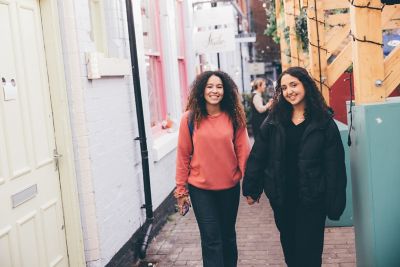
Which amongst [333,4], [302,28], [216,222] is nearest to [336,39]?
[333,4]

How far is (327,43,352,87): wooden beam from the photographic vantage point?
5629 mm

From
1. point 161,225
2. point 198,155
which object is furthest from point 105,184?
point 161,225

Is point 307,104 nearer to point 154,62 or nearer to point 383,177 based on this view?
point 383,177

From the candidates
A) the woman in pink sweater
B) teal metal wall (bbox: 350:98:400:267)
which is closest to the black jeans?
the woman in pink sweater

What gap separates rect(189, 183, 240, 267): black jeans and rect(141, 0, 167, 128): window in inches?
137

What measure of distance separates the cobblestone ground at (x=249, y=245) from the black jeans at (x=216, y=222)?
2.86 ft

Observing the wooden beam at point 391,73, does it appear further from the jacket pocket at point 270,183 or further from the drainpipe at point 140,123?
the drainpipe at point 140,123

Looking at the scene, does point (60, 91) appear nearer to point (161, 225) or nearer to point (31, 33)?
point (31, 33)

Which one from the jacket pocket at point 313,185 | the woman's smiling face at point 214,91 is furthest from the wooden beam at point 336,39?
the jacket pocket at point 313,185

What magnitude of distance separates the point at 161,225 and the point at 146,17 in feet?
10.2

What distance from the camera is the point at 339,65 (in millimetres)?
5770

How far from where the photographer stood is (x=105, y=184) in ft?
15.8

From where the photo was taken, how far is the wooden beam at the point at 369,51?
11.3 feet

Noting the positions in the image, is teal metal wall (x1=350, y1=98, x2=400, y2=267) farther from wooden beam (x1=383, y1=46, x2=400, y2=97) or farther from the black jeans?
the black jeans
